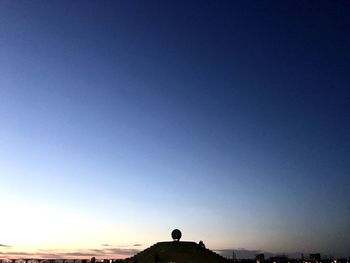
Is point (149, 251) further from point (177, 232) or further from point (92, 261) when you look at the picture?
point (92, 261)

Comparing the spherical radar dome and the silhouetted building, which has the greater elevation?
the spherical radar dome

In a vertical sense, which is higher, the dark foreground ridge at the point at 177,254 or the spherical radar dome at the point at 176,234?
the spherical radar dome at the point at 176,234

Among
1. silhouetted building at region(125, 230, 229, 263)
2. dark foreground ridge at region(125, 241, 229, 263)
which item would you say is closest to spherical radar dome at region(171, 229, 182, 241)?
silhouetted building at region(125, 230, 229, 263)

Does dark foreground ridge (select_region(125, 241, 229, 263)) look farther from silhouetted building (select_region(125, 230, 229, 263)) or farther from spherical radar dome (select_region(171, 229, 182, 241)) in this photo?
spherical radar dome (select_region(171, 229, 182, 241))

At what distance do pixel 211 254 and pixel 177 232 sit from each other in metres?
9.80

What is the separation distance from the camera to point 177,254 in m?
86.7

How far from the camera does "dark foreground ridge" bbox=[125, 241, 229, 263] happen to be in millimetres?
85438

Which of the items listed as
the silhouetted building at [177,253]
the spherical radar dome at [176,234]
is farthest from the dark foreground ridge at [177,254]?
the spherical radar dome at [176,234]

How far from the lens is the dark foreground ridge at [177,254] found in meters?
85.4

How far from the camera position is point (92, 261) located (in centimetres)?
11181

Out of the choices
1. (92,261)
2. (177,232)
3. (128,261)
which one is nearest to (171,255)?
(177,232)

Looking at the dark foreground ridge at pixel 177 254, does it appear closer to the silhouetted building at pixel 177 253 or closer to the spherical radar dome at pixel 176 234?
the silhouetted building at pixel 177 253

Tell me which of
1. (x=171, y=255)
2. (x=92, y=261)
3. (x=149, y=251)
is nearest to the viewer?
(x=171, y=255)

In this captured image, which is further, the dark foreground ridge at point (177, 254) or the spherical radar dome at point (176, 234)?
the spherical radar dome at point (176, 234)
